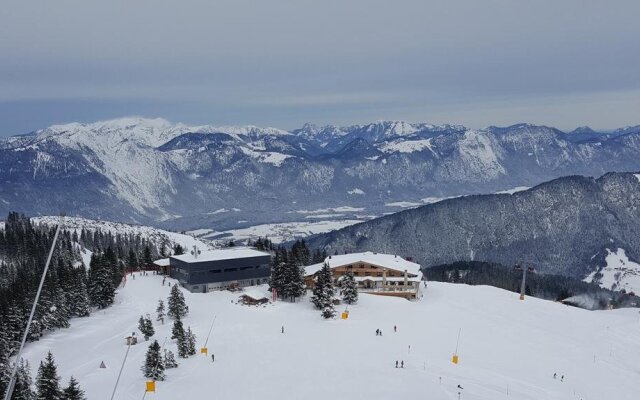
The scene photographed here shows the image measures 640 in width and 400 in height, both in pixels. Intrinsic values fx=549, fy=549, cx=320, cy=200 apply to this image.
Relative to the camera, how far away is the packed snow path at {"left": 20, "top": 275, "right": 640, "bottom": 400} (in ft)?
166

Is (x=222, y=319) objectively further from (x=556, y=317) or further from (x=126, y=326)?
(x=556, y=317)

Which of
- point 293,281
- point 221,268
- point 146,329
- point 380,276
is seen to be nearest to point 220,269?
point 221,268

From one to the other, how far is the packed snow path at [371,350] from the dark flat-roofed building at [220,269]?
4.37 metres

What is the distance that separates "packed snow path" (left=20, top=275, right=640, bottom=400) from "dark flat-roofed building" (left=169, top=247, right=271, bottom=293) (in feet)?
14.3

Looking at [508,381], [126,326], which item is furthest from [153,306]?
[508,381]

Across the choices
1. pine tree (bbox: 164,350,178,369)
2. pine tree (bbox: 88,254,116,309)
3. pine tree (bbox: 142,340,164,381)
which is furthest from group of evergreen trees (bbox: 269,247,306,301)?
pine tree (bbox: 142,340,164,381)

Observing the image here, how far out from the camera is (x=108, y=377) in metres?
54.9

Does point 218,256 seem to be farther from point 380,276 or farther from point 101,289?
point 380,276

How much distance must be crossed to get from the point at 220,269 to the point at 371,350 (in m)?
45.5

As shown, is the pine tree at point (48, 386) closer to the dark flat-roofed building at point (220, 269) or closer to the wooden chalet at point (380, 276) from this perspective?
the dark flat-roofed building at point (220, 269)

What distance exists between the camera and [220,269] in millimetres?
101625

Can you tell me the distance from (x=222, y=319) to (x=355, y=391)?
3420 centimetres

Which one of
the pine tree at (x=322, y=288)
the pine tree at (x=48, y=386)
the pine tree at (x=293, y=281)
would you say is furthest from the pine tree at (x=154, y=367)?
the pine tree at (x=293, y=281)

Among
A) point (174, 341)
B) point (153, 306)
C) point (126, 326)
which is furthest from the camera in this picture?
point (153, 306)
